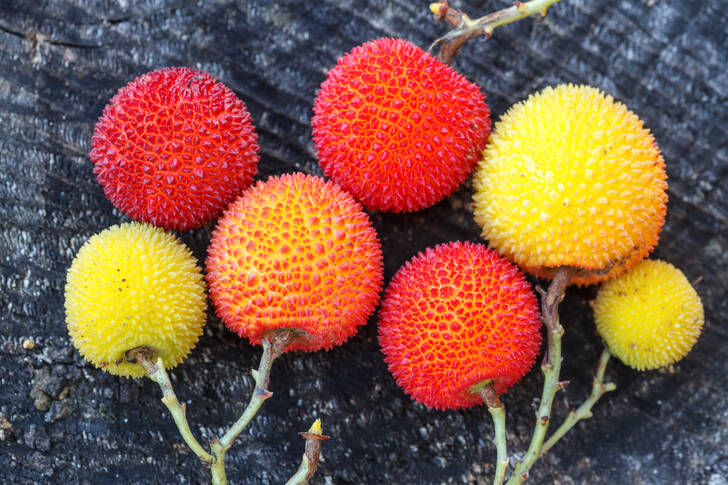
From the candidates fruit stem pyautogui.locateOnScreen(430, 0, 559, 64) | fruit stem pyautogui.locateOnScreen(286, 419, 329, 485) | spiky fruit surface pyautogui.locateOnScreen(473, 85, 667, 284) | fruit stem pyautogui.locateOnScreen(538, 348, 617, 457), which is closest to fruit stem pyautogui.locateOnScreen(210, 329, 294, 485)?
fruit stem pyautogui.locateOnScreen(286, 419, 329, 485)

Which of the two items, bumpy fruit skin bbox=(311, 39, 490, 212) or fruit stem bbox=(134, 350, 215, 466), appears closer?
fruit stem bbox=(134, 350, 215, 466)

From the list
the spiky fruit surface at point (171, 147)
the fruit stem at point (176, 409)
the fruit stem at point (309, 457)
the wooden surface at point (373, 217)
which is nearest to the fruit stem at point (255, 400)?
the fruit stem at point (176, 409)

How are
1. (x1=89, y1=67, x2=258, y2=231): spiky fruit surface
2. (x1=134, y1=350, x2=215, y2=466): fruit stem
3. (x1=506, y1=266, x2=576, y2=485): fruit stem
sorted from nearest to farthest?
(x1=134, y1=350, x2=215, y2=466): fruit stem
(x1=89, y1=67, x2=258, y2=231): spiky fruit surface
(x1=506, y1=266, x2=576, y2=485): fruit stem

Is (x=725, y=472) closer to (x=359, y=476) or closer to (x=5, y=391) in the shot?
(x=359, y=476)

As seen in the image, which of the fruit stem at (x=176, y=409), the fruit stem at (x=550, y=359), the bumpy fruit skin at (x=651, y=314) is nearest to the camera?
the fruit stem at (x=176, y=409)

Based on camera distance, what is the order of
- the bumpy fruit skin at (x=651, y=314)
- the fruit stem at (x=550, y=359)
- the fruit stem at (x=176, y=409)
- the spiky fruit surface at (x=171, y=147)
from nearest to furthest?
the fruit stem at (x=176, y=409), the spiky fruit surface at (x=171, y=147), the fruit stem at (x=550, y=359), the bumpy fruit skin at (x=651, y=314)

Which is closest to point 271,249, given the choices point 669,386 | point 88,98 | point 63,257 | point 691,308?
point 63,257

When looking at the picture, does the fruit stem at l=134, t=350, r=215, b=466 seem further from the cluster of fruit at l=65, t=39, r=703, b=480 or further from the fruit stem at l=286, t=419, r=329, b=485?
the fruit stem at l=286, t=419, r=329, b=485

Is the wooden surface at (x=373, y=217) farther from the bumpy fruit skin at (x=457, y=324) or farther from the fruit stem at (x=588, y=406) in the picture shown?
the bumpy fruit skin at (x=457, y=324)
